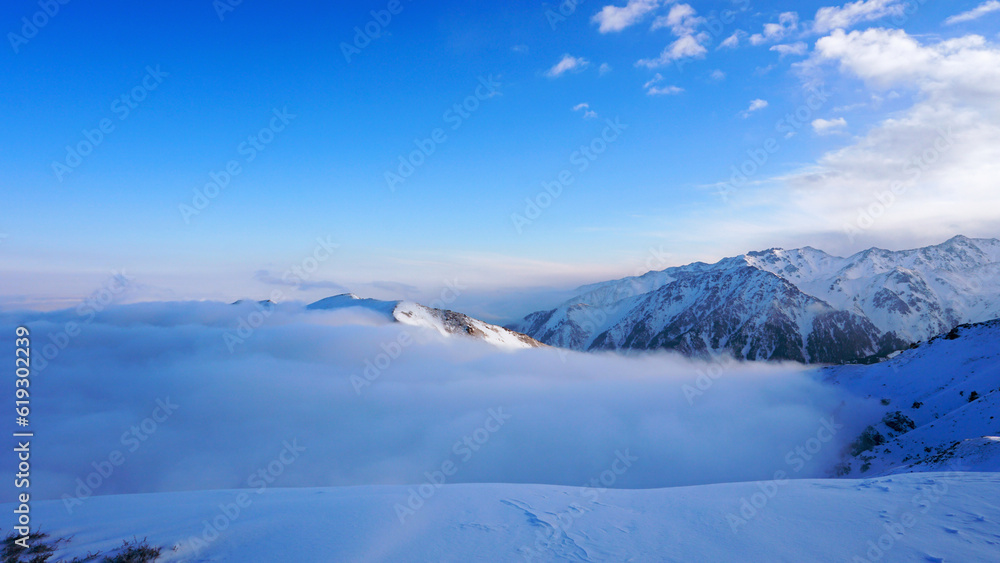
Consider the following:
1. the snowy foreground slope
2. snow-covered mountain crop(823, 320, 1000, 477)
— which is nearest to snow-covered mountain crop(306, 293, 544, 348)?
snow-covered mountain crop(823, 320, 1000, 477)

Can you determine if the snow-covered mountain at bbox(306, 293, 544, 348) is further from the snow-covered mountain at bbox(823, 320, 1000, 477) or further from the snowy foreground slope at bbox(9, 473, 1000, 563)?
the snowy foreground slope at bbox(9, 473, 1000, 563)

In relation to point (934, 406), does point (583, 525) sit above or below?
above

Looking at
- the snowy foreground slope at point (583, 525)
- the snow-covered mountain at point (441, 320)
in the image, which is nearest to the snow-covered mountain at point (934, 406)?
the snowy foreground slope at point (583, 525)

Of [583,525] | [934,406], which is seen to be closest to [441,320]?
[934,406]

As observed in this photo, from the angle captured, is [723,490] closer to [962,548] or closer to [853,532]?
[853,532]

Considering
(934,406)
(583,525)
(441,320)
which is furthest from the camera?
(441,320)

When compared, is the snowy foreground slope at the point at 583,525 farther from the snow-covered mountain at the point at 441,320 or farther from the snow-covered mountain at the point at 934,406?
the snow-covered mountain at the point at 441,320

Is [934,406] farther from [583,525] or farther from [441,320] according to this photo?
[441,320]

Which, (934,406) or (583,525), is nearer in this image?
Answer: (583,525)
